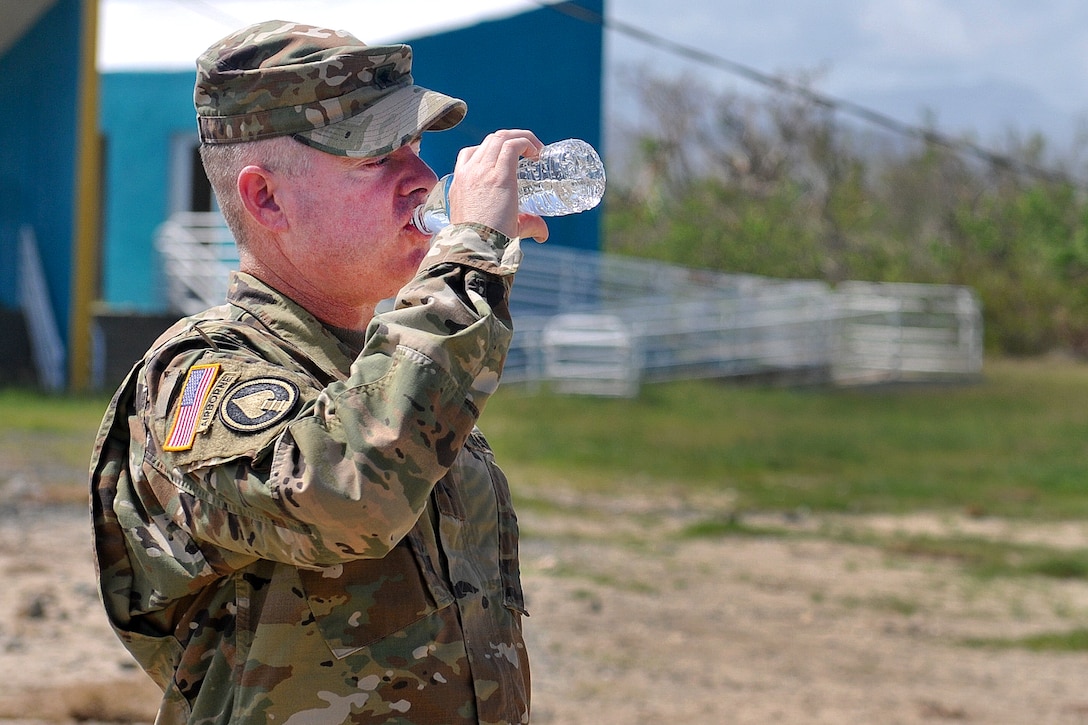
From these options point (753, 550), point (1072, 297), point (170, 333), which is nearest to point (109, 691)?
point (170, 333)

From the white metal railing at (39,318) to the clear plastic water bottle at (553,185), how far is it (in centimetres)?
1264

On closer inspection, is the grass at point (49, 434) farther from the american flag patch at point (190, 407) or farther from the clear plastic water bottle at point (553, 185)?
the american flag patch at point (190, 407)

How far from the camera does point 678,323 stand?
667 inches

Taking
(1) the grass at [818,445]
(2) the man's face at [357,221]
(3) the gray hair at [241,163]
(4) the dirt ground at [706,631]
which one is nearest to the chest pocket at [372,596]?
(2) the man's face at [357,221]

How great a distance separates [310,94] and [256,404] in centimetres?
35

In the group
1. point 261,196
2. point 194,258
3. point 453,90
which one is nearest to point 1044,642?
point 261,196

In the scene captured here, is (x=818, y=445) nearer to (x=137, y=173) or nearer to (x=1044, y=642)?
(x=1044, y=642)

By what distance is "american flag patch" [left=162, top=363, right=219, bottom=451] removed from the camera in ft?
4.42

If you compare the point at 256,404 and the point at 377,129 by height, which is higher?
the point at 377,129

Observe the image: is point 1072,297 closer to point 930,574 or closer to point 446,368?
point 930,574

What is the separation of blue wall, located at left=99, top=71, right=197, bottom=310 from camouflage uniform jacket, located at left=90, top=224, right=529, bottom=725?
1405 centimetres

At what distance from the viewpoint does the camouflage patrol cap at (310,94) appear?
1.45 meters

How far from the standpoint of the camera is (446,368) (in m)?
1.31

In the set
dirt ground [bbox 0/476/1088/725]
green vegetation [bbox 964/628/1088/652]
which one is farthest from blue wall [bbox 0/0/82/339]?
green vegetation [bbox 964/628/1088/652]
